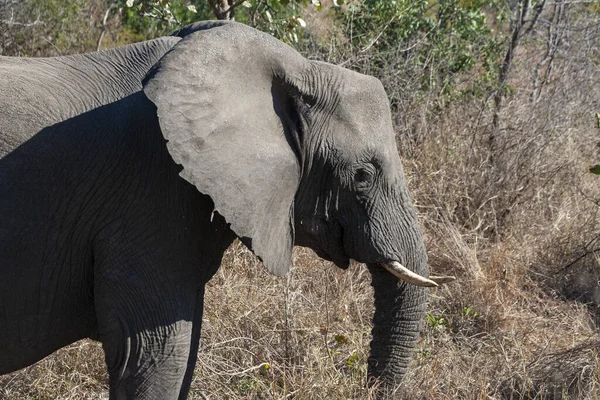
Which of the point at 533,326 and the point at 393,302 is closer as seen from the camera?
the point at 393,302

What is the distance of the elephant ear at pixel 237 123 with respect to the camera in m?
2.71

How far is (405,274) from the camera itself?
129 inches

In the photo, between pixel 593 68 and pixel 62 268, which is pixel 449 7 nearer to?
pixel 593 68

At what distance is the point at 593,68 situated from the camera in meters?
7.41

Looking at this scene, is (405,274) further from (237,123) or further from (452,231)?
(452,231)

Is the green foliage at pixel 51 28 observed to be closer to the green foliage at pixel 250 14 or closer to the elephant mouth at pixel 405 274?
the green foliage at pixel 250 14

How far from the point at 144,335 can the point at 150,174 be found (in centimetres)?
50

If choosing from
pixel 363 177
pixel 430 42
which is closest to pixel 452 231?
pixel 430 42

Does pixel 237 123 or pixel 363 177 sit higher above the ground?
pixel 237 123

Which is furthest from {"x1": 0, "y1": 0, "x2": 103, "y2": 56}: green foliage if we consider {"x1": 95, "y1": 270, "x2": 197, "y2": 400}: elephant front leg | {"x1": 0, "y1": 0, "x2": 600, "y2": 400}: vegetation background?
{"x1": 95, "y1": 270, "x2": 197, "y2": 400}: elephant front leg

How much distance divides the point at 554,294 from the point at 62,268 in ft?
11.2

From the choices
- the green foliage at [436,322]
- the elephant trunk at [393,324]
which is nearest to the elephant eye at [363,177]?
the elephant trunk at [393,324]

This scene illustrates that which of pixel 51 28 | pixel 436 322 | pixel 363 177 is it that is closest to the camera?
pixel 363 177

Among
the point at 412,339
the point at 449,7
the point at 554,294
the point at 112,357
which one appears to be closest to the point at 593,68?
the point at 449,7
